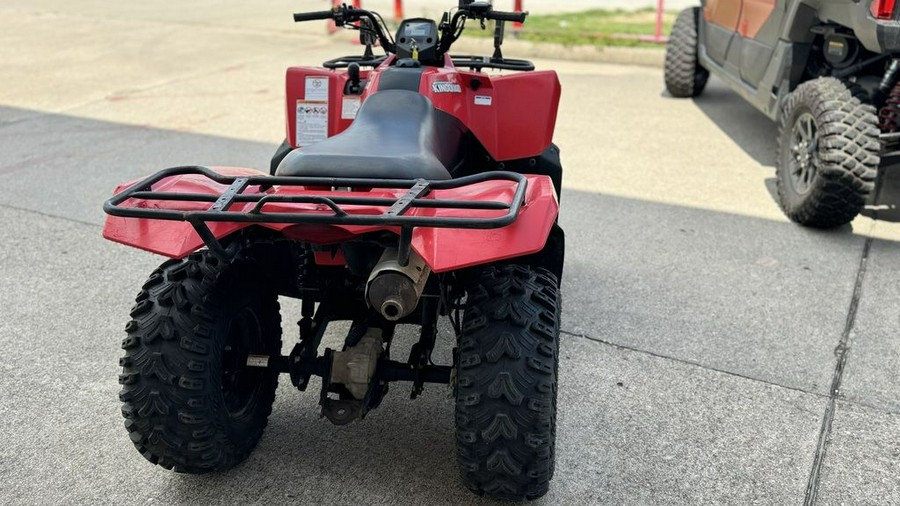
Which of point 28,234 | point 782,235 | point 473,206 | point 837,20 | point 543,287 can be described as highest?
point 837,20

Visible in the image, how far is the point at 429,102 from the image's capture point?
3.19m

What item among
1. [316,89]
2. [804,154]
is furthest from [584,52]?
[316,89]

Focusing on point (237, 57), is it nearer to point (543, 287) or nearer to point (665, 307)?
point (665, 307)

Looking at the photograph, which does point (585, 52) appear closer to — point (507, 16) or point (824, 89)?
point (824, 89)

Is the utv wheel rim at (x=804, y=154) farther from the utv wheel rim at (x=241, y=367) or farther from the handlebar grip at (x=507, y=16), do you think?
the utv wheel rim at (x=241, y=367)

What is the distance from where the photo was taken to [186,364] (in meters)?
2.57

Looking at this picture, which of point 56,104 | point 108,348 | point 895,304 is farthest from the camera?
point 56,104

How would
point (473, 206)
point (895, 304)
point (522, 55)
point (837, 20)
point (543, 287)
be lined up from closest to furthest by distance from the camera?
point (473, 206), point (543, 287), point (895, 304), point (837, 20), point (522, 55)

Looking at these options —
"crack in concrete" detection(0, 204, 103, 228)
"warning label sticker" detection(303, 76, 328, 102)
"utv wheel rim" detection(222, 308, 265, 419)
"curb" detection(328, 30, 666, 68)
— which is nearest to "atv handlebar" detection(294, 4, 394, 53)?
"warning label sticker" detection(303, 76, 328, 102)

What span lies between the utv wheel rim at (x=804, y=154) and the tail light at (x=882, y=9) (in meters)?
0.71

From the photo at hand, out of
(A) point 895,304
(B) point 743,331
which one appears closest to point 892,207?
(A) point 895,304

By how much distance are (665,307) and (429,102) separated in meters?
1.74

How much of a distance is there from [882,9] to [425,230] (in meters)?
3.48

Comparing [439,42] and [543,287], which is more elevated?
[439,42]
